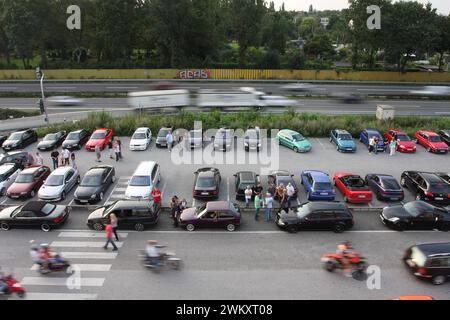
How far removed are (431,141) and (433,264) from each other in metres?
17.2

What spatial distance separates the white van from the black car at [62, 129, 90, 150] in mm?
8233

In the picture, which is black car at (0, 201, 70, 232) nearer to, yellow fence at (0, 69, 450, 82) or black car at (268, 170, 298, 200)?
black car at (268, 170, 298, 200)

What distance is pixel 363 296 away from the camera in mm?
14375

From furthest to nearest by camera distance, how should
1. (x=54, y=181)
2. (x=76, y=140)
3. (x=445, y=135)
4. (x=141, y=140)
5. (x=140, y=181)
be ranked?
(x=445, y=135)
(x=141, y=140)
(x=76, y=140)
(x=54, y=181)
(x=140, y=181)

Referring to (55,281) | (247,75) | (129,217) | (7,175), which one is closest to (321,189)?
(129,217)

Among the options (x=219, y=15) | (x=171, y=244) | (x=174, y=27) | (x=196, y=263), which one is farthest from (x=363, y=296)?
(x=219, y=15)

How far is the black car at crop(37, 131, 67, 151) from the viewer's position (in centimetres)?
2922

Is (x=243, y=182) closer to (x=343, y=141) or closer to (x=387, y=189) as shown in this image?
(x=387, y=189)

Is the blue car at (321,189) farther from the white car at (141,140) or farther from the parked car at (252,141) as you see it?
the white car at (141,140)

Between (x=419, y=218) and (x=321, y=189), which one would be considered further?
(x=321, y=189)

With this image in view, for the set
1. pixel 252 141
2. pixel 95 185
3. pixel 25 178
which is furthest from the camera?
pixel 252 141

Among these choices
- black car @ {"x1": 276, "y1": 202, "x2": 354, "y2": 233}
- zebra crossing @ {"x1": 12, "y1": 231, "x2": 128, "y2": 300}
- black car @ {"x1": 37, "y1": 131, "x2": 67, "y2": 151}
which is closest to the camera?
zebra crossing @ {"x1": 12, "y1": 231, "x2": 128, "y2": 300}

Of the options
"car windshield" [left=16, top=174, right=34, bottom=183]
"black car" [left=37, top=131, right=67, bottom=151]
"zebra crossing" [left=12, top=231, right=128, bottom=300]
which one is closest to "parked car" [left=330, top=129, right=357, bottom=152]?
"zebra crossing" [left=12, top=231, right=128, bottom=300]

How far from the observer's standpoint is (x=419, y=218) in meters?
19.0
